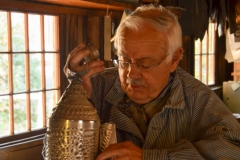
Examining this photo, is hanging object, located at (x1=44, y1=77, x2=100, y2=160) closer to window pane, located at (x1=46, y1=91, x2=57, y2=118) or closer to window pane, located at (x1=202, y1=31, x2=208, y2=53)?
window pane, located at (x1=46, y1=91, x2=57, y2=118)

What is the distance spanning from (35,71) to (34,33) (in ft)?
0.73

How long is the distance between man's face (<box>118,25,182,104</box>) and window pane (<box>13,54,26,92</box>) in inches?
35.4

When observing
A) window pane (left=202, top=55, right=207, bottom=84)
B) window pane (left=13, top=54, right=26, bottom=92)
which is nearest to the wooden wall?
window pane (left=13, top=54, right=26, bottom=92)

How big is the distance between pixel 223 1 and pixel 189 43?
0.56 meters

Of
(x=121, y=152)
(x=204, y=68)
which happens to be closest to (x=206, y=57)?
(x=204, y=68)

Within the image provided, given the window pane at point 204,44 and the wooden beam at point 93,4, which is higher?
the wooden beam at point 93,4

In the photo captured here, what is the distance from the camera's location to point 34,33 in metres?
2.13

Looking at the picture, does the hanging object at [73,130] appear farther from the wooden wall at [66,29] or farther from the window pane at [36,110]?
the window pane at [36,110]

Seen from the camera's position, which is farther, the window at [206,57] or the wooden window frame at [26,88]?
the window at [206,57]

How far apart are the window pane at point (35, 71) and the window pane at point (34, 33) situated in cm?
5

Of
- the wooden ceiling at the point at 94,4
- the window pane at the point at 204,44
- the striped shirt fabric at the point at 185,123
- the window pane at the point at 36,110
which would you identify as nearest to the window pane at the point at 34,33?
the wooden ceiling at the point at 94,4

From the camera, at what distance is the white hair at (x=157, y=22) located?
1268mm

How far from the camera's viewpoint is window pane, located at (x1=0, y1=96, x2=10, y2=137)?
198 cm

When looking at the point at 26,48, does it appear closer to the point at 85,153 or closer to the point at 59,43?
the point at 59,43
